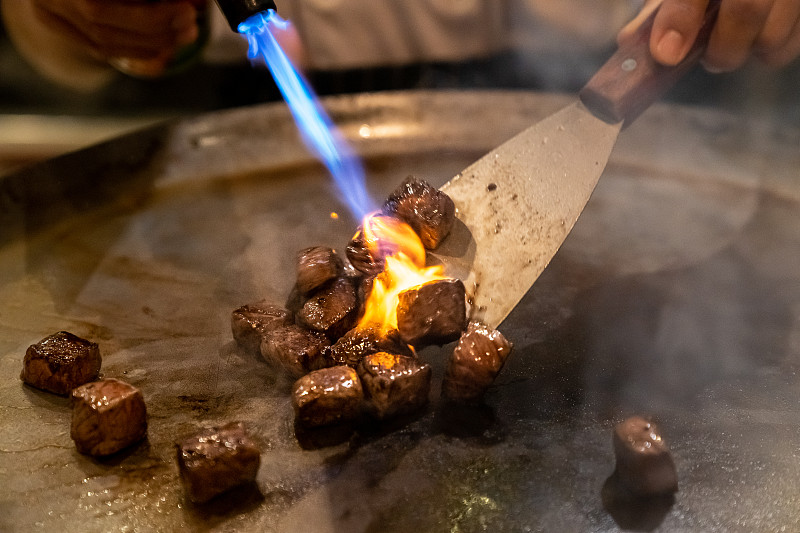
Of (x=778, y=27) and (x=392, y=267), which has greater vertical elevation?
(x=392, y=267)

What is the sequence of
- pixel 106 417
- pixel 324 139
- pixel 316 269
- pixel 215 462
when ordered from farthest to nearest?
pixel 324 139 < pixel 316 269 < pixel 106 417 < pixel 215 462

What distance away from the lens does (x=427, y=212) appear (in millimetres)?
2148

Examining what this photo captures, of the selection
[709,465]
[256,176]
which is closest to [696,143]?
[709,465]

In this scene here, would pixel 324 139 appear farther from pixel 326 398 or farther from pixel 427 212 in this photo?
pixel 326 398

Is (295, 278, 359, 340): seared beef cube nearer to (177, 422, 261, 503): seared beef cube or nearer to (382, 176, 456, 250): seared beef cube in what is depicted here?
(382, 176, 456, 250): seared beef cube

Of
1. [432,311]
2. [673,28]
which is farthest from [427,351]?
[673,28]

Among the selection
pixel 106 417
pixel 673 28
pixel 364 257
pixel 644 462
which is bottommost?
pixel 644 462

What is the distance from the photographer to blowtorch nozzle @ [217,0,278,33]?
1860mm

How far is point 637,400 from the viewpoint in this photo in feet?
6.28

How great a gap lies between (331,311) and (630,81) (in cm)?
132

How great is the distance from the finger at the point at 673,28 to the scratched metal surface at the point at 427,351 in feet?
2.59

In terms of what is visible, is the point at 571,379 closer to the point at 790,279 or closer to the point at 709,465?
the point at 709,465

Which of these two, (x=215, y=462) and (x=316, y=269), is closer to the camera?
(x=215, y=462)

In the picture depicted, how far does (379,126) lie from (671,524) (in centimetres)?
252
